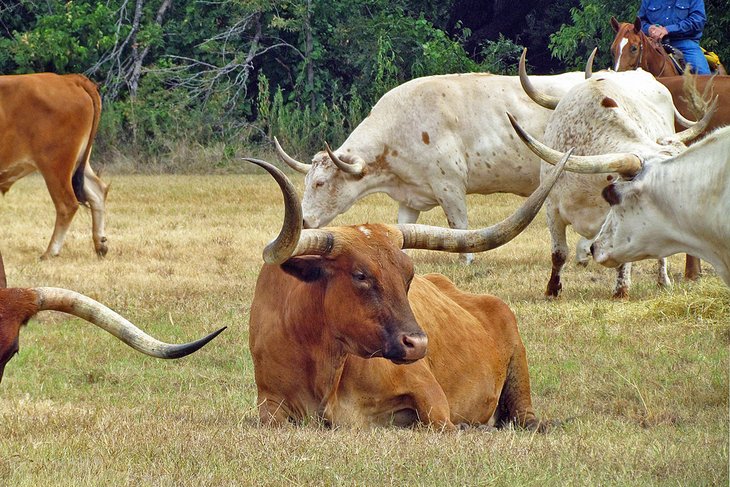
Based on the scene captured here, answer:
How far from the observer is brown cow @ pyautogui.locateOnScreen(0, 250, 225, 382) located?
15.7ft

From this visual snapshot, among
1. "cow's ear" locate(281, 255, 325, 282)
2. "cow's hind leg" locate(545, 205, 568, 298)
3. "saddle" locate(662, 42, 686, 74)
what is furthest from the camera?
"saddle" locate(662, 42, 686, 74)

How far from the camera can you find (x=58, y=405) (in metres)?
6.27

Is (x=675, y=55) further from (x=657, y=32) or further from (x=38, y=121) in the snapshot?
(x=38, y=121)

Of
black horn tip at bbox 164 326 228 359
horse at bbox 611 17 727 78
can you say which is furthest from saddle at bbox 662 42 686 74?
black horn tip at bbox 164 326 228 359

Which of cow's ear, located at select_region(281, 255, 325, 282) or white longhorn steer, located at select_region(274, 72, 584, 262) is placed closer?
cow's ear, located at select_region(281, 255, 325, 282)

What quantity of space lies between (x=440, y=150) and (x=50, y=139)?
386 cm

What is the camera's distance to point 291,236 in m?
5.01

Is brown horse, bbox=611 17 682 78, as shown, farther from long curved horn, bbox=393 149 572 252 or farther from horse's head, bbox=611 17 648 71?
long curved horn, bbox=393 149 572 252

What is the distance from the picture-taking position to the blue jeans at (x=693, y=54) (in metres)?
12.4

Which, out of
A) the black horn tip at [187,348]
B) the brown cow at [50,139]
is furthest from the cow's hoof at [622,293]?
the black horn tip at [187,348]

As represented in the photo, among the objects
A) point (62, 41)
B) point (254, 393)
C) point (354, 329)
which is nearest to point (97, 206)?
point (254, 393)

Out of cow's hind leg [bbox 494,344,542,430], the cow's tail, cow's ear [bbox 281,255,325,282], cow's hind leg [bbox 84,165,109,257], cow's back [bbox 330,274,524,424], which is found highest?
cow's ear [bbox 281,255,325,282]

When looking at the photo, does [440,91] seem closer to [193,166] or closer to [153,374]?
[153,374]

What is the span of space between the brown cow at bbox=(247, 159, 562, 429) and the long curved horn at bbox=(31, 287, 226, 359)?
0.60 m
